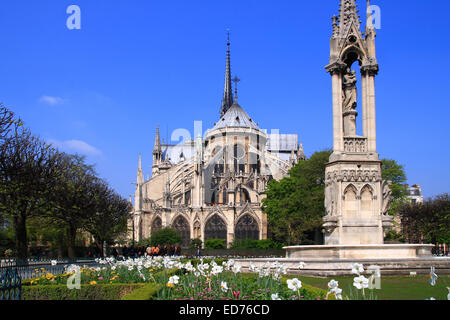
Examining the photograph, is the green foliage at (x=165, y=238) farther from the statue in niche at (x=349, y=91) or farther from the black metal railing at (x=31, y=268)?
the statue in niche at (x=349, y=91)

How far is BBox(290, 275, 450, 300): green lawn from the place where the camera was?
10.8m

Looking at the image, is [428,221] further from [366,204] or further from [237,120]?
[237,120]

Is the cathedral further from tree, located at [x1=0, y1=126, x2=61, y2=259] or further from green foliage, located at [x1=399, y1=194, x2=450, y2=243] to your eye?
tree, located at [x1=0, y1=126, x2=61, y2=259]

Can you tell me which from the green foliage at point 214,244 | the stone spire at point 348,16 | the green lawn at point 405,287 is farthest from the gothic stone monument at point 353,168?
the green foliage at point 214,244

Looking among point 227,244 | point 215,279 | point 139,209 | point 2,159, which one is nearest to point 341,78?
point 215,279

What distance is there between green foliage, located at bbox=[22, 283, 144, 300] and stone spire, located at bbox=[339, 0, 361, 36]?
13.2 meters

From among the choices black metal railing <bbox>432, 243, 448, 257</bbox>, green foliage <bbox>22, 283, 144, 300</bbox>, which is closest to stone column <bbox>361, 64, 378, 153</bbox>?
green foliage <bbox>22, 283, 144, 300</bbox>

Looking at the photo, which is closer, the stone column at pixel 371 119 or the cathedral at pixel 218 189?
the stone column at pixel 371 119

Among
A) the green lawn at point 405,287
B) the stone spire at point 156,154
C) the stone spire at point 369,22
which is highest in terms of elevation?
the stone spire at point 156,154

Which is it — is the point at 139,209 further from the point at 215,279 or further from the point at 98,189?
the point at 215,279

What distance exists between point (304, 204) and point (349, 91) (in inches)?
1224

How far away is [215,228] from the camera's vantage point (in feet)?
250

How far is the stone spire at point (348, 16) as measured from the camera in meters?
20.2

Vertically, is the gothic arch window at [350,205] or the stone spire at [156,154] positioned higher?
the stone spire at [156,154]
